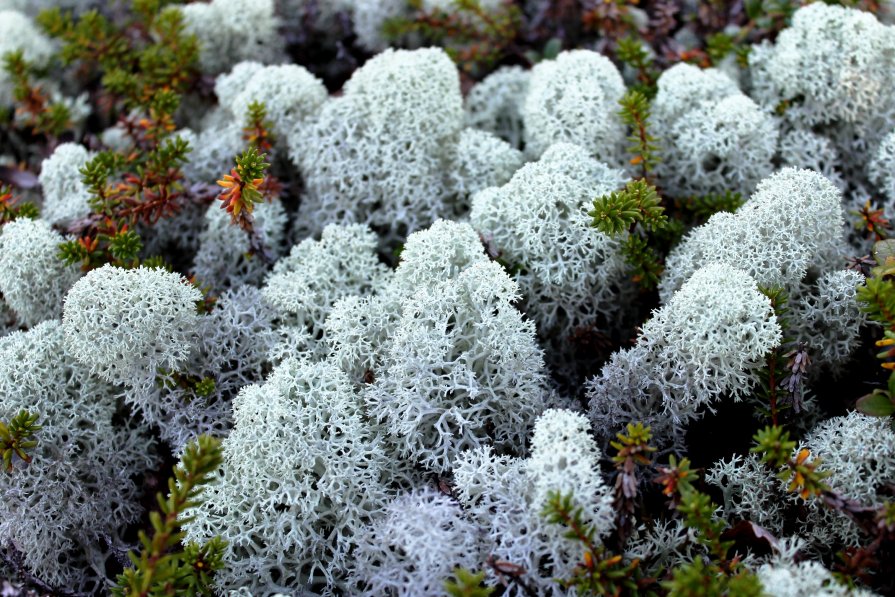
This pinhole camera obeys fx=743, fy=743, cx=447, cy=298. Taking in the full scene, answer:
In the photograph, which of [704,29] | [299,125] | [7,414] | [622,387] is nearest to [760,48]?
[704,29]

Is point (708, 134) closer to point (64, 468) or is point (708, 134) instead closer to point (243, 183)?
point (243, 183)

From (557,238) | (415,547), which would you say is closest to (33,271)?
(415,547)

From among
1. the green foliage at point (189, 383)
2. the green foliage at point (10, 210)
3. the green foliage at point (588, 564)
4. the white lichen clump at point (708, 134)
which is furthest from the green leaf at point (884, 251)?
the green foliage at point (10, 210)

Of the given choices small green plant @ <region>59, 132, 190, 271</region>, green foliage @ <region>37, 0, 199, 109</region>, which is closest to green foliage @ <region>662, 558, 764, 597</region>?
small green plant @ <region>59, 132, 190, 271</region>

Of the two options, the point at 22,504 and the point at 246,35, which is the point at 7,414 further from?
the point at 246,35

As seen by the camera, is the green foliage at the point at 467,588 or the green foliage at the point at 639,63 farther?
the green foliage at the point at 639,63

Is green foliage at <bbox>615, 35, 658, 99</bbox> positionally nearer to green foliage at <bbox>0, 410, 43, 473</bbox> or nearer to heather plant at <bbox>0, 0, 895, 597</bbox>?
heather plant at <bbox>0, 0, 895, 597</bbox>

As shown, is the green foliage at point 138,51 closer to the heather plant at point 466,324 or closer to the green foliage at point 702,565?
the heather plant at point 466,324
